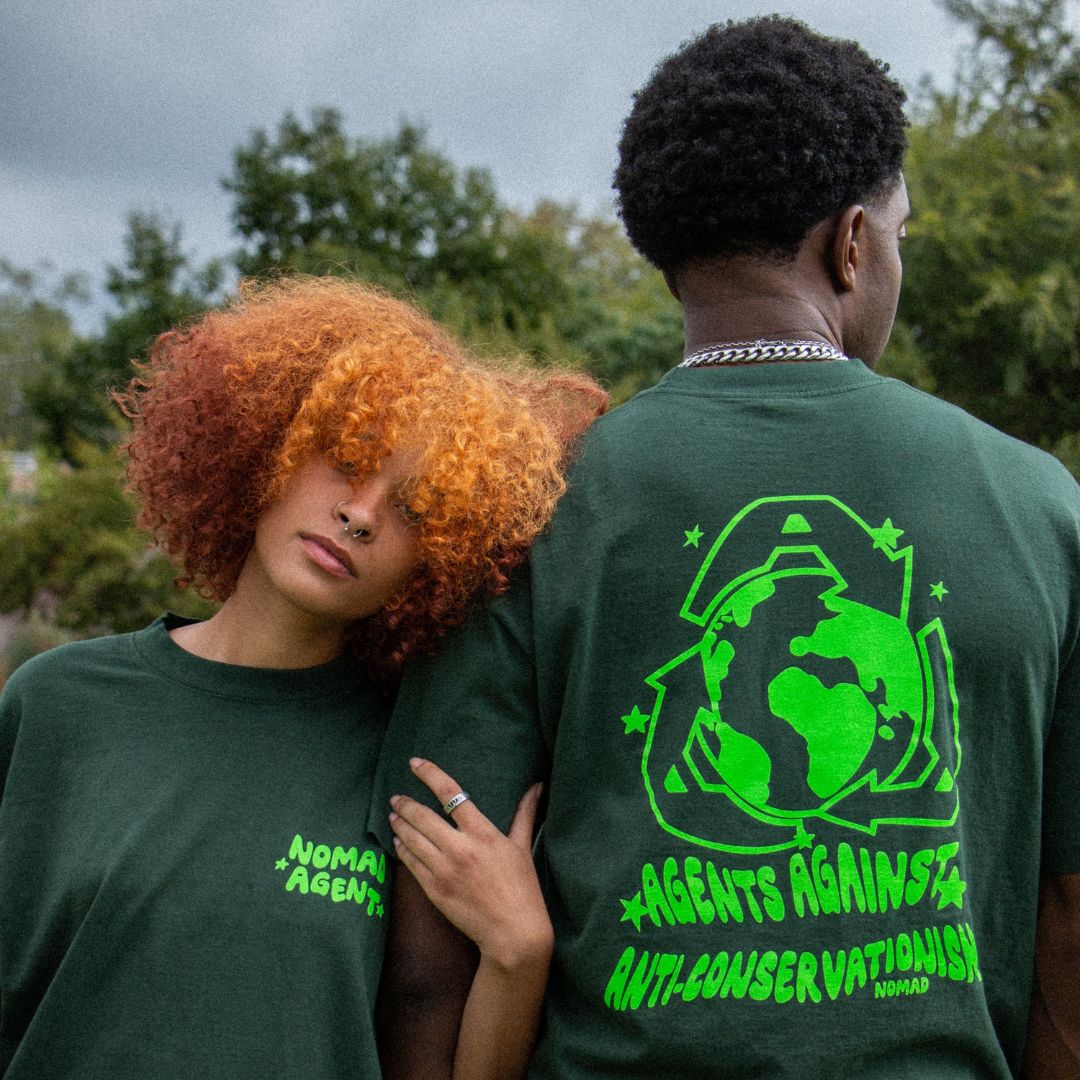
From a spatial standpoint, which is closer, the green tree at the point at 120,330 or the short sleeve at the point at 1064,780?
the short sleeve at the point at 1064,780

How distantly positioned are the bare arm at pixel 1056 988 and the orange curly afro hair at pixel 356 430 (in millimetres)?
986

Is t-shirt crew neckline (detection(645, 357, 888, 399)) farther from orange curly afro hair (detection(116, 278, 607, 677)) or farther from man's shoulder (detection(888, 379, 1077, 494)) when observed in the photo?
orange curly afro hair (detection(116, 278, 607, 677))

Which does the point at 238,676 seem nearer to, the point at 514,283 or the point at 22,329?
the point at 514,283

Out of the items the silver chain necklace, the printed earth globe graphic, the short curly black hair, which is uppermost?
the short curly black hair

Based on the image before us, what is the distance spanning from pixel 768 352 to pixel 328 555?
0.79 metres

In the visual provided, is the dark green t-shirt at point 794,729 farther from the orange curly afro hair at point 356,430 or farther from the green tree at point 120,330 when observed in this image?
the green tree at point 120,330

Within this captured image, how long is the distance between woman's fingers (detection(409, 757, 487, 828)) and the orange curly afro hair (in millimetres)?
242

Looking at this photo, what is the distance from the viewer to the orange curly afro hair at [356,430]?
2023 millimetres

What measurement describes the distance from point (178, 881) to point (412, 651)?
20.5 inches

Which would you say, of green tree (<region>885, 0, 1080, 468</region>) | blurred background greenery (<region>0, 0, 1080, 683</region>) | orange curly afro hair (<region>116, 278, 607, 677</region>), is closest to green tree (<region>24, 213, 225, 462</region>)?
blurred background greenery (<region>0, 0, 1080, 683</region>)

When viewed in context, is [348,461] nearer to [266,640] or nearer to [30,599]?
[266,640]

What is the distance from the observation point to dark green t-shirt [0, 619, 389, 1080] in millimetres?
1886

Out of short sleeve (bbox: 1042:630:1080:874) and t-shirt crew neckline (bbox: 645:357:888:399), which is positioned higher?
t-shirt crew neckline (bbox: 645:357:888:399)

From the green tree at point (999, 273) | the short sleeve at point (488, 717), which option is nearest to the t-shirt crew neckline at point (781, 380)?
the short sleeve at point (488, 717)
